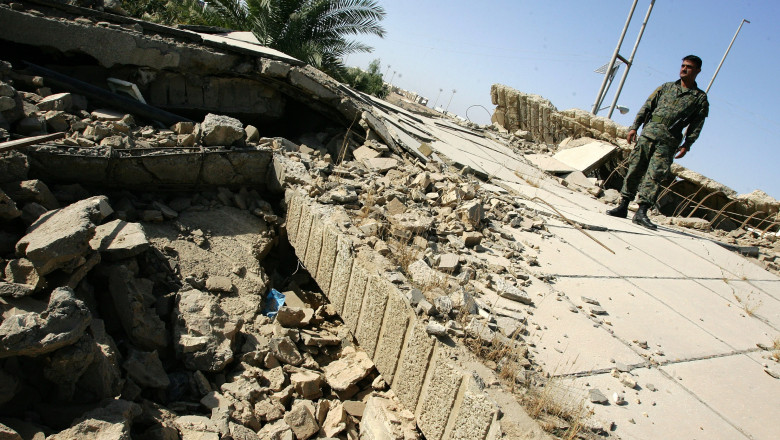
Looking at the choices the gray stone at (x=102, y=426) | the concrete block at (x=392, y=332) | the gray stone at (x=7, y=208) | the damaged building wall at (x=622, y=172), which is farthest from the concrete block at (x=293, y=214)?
the damaged building wall at (x=622, y=172)

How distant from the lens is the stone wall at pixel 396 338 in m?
2.04

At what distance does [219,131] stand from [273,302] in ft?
4.94

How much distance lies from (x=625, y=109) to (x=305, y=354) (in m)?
11.8

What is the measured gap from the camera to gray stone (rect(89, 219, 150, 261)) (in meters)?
2.73

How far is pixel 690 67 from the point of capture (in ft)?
16.0

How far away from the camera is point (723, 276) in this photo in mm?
4559

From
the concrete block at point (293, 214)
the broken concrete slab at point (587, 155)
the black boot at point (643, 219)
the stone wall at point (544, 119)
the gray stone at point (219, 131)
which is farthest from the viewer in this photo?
the stone wall at point (544, 119)

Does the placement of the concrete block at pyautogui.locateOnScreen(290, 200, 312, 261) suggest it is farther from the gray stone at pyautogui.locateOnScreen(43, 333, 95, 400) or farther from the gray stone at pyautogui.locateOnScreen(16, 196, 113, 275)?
the gray stone at pyautogui.locateOnScreen(43, 333, 95, 400)

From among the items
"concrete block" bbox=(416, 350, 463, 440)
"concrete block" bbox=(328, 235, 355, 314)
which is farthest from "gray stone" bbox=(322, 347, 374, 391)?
"concrete block" bbox=(416, 350, 463, 440)

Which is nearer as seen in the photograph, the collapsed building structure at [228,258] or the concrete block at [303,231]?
the collapsed building structure at [228,258]

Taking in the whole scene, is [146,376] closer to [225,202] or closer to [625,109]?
[225,202]

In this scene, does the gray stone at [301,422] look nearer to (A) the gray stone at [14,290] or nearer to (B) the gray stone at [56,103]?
(A) the gray stone at [14,290]

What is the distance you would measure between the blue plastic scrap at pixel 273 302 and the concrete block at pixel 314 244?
36 cm

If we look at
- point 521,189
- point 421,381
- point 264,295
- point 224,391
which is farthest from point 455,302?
point 521,189
